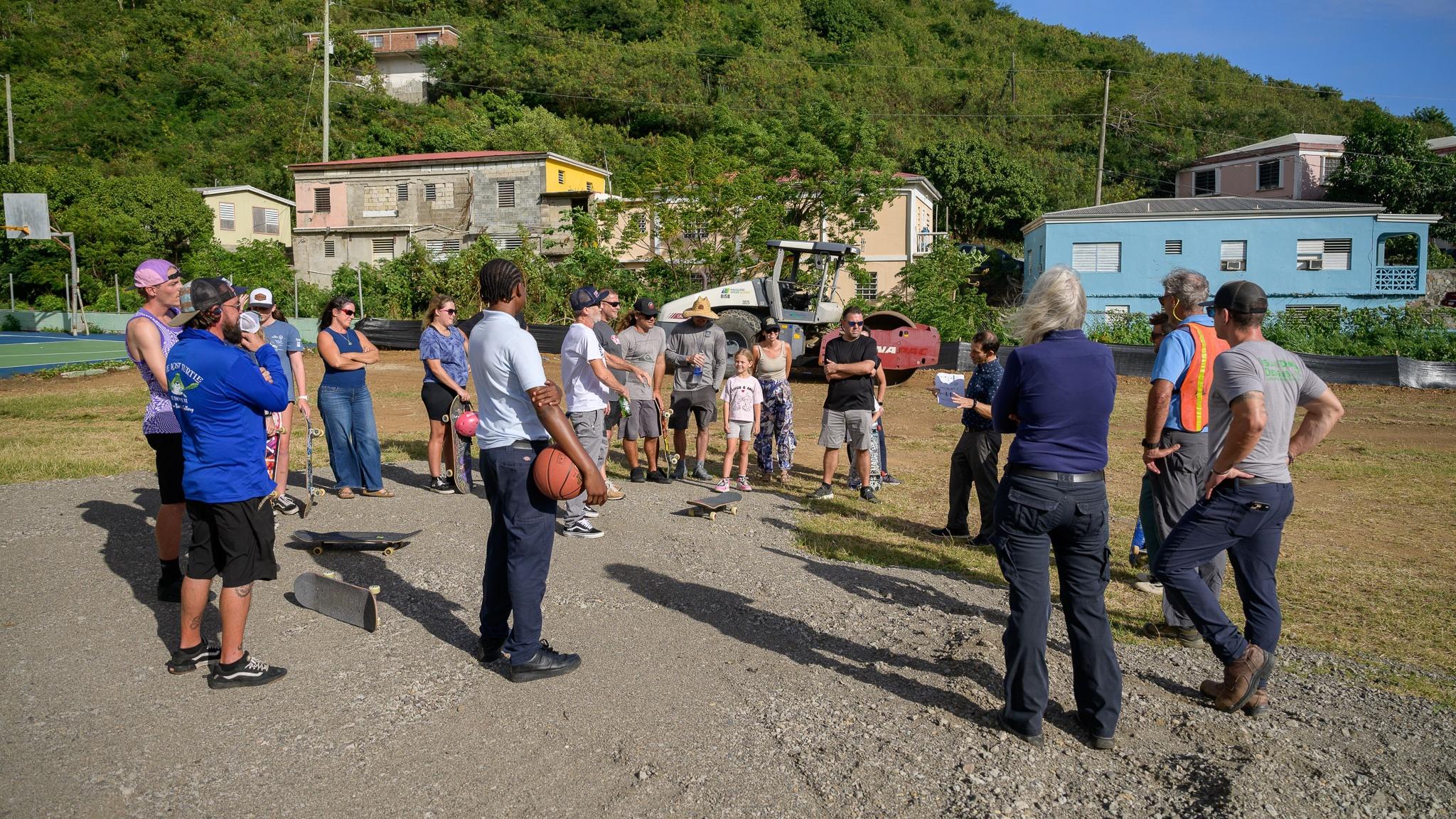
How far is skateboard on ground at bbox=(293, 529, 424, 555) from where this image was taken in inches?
246

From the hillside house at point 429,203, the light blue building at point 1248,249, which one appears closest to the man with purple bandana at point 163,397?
the light blue building at point 1248,249

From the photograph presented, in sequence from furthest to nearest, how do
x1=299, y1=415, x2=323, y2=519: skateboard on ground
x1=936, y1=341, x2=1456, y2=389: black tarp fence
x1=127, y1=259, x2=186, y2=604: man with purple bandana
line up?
1. x1=936, y1=341, x2=1456, y2=389: black tarp fence
2. x1=299, y1=415, x2=323, y2=519: skateboard on ground
3. x1=127, y1=259, x2=186, y2=604: man with purple bandana

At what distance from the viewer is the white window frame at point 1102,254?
117 ft

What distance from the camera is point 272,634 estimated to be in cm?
482

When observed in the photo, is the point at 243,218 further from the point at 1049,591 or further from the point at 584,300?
the point at 1049,591

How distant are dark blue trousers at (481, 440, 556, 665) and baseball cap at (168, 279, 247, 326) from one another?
1382mm

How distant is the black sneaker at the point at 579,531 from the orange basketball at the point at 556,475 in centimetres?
292

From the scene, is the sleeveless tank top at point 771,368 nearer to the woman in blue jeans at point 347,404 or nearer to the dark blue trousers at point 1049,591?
the woman in blue jeans at point 347,404

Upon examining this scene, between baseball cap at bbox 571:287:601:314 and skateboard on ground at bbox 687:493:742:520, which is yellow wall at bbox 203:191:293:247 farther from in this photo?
skateboard on ground at bbox 687:493:742:520

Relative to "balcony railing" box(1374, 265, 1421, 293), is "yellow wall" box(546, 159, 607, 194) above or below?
above

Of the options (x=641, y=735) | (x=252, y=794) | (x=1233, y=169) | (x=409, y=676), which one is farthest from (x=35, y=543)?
(x=1233, y=169)

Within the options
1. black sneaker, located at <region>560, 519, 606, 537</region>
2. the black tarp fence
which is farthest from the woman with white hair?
the black tarp fence

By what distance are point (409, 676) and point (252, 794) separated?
42.5 inches

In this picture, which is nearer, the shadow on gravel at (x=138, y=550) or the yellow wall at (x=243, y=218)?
the shadow on gravel at (x=138, y=550)
